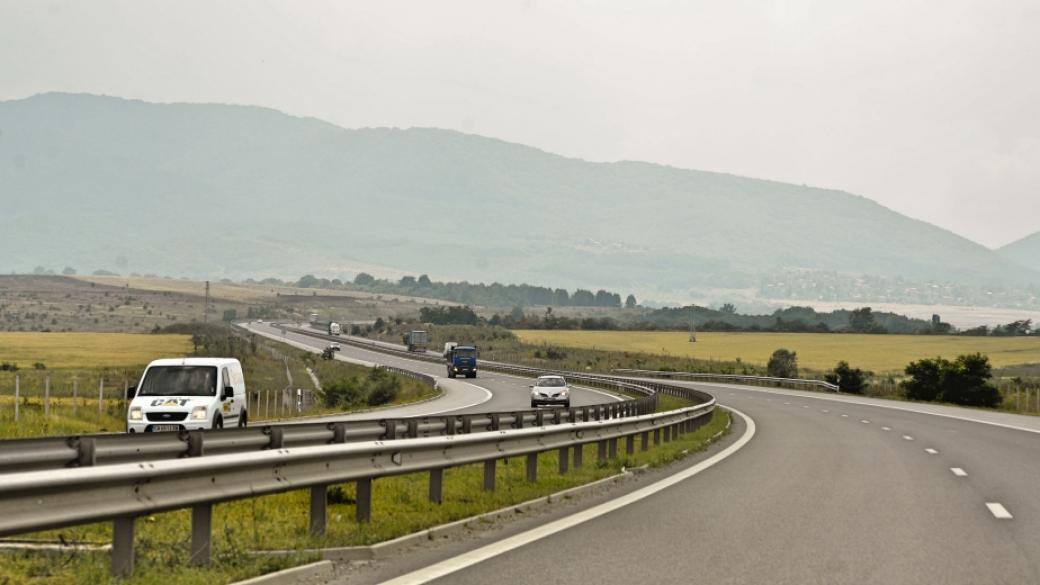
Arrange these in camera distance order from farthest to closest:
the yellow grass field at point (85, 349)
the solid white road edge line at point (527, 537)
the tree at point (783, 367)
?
the tree at point (783, 367), the yellow grass field at point (85, 349), the solid white road edge line at point (527, 537)

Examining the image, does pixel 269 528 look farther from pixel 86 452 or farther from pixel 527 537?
pixel 86 452

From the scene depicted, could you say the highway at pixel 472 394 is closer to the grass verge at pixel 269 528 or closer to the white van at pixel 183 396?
the white van at pixel 183 396

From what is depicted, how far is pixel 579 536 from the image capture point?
1364 centimetres

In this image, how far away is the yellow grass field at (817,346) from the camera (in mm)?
134250

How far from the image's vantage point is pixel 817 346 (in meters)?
159

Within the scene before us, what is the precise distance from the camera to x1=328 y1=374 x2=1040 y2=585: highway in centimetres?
1123

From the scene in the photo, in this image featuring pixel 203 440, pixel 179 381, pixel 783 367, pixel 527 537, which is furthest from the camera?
pixel 783 367

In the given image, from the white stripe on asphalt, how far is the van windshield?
51.4ft

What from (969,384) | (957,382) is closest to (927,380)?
(957,382)

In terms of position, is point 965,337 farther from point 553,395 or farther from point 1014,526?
point 1014,526

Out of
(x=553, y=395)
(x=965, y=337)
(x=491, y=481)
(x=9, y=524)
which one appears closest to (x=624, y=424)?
(x=491, y=481)

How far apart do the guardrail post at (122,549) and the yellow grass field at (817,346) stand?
4433 inches

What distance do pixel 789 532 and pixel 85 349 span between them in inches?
4083

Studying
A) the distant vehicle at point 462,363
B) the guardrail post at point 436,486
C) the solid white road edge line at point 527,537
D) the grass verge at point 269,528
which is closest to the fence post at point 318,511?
the grass verge at point 269,528
